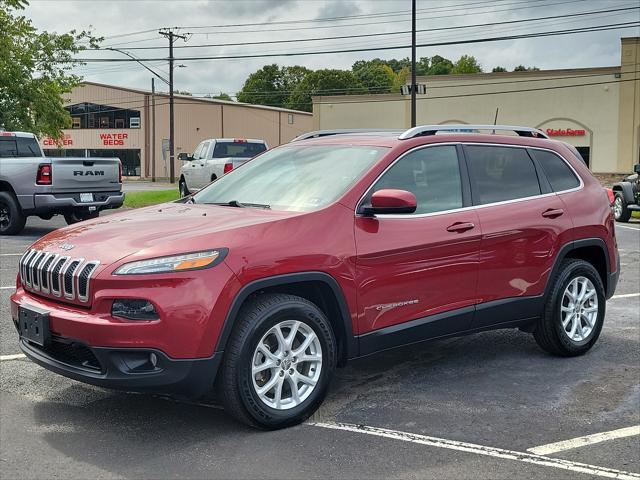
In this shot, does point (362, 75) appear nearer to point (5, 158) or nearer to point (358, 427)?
point (5, 158)

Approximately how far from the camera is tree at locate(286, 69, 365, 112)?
327 feet

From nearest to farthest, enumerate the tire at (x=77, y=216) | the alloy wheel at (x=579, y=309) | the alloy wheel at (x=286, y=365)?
the alloy wheel at (x=286, y=365), the alloy wheel at (x=579, y=309), the tire at (x=77, y=216)

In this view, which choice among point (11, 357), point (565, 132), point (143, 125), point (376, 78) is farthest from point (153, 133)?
point (11, 357)

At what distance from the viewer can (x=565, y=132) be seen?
1845 inches

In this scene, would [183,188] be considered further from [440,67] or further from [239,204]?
[440,67]

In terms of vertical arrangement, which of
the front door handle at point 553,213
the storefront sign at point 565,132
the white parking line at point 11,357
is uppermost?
the storefront sign at point 565,132

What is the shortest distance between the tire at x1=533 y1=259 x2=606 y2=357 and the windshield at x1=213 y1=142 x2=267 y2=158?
16.3m

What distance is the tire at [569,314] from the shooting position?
614 cm

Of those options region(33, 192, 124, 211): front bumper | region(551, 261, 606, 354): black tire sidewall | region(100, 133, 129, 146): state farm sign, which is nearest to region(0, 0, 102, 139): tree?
region(33, 192, 124, 211): front bumper

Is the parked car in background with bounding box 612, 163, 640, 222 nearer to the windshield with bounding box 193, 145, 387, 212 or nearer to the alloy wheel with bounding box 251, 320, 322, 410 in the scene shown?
the windshield with bounding box 193, 145, 387, 212

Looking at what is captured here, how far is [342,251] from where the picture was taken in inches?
186

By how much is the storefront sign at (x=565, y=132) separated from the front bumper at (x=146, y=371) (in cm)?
4519

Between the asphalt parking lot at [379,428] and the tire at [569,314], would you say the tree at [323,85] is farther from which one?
the asphalt parking lot at [379,428]

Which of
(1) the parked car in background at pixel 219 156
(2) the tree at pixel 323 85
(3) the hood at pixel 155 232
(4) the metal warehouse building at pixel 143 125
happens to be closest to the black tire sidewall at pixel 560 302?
(3) the hood at pixel 155 232
